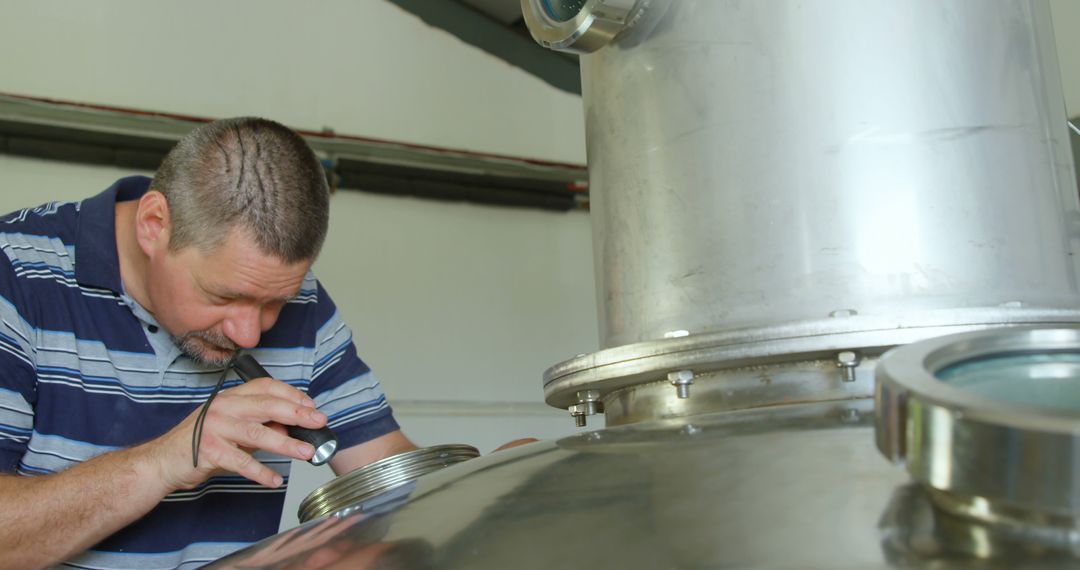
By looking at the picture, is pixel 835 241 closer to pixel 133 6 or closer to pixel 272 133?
pixel 272 133

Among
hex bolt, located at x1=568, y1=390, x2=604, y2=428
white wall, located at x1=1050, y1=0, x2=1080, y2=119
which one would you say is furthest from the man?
white wall, located at x1=1050, y1=0, x2=1080, y2=119

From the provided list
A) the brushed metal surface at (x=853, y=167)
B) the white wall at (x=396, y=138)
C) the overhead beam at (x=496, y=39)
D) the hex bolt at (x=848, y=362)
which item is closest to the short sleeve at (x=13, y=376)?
the brushed metal surface at (x=853, y=167)

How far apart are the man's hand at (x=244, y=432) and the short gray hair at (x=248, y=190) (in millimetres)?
229

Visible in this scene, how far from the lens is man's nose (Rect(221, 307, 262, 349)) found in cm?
132

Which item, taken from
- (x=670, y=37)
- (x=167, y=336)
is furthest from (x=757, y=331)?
(x=167, y=336)

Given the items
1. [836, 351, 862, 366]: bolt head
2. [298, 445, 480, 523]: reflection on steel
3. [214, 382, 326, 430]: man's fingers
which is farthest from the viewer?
[214, 382, 326, 430]: man's fingers

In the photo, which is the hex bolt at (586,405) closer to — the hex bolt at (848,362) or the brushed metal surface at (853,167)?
the brushed metal surface at (853,167)

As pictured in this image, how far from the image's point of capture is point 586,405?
0.99 metres

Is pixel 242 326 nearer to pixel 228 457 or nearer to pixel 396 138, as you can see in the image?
pixel 228 457

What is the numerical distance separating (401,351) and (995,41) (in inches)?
110

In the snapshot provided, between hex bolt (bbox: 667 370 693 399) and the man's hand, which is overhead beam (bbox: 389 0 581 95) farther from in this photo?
hex bolt (bbox: 667 370 693 399)

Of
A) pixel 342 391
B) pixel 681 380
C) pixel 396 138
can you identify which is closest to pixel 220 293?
pixel 342 391

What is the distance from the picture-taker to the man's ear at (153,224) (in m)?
1.31

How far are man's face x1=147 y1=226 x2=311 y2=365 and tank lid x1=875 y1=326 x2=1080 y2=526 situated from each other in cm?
90
